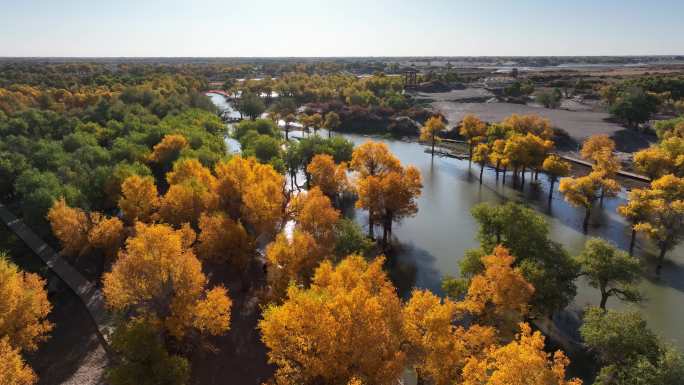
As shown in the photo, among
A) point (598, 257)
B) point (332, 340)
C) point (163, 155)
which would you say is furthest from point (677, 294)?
point (163, 155)

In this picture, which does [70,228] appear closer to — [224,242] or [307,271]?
[224,242]

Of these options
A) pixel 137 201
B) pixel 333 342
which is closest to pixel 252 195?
pixel 137 201

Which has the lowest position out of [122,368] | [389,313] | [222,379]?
[222,379]

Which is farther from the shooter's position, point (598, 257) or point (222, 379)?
point (598, 257)

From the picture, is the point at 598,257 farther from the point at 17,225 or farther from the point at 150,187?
the point at 17,225

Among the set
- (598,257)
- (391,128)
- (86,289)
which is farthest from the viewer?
(391,128)

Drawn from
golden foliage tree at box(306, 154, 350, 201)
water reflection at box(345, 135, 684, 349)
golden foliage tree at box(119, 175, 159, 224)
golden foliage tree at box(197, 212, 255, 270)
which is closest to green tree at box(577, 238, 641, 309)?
water reflection at box(345, 135, 684, 349)
